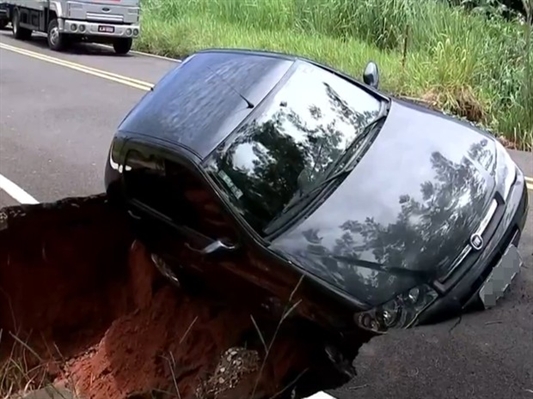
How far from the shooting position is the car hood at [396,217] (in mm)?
3633

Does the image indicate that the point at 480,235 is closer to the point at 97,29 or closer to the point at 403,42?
the point at 403,42

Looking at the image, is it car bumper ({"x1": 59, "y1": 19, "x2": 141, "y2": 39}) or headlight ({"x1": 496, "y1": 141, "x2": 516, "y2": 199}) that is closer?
headlight ({"x1": 496, "y1": 141, "x2": 516, "y2": 199})

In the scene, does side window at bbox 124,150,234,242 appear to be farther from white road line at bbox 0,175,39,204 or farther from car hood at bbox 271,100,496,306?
white road line at bbox 0,175,39,204

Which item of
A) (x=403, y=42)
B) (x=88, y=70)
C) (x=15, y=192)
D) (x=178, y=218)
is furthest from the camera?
(x=88, y=70)

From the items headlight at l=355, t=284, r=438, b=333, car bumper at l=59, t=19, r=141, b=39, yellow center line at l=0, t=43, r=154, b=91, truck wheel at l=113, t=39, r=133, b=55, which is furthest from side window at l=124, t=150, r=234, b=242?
truck wheel at l=113, t=39, r=133, b=55

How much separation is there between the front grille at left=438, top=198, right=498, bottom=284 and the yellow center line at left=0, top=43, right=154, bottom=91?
9574 mm

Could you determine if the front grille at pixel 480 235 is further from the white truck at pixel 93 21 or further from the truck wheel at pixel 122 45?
the truck wheel at pixel 122 45

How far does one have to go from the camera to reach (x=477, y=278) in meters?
3.79

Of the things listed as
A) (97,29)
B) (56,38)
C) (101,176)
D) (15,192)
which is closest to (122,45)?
(97,29)

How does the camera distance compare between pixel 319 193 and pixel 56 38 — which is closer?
pixel 319 193

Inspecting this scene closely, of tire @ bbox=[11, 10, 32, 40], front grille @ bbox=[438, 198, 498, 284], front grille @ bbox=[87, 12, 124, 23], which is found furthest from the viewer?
tire @ bbox=[11, 10, 32, 40]

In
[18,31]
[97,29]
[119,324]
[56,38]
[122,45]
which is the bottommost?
[18,31]

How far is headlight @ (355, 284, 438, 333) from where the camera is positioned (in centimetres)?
350

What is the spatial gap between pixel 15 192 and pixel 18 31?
630 inches
